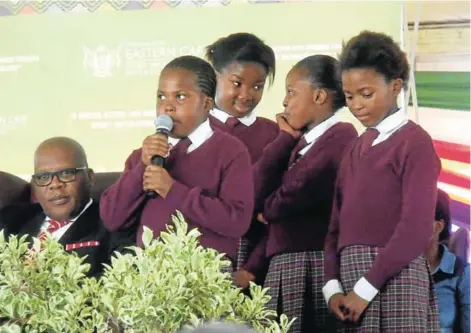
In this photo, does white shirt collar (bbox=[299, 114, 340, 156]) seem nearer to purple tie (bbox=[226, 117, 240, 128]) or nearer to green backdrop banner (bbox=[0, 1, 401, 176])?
purple tie (bbox=[226, 117, 240, 128])

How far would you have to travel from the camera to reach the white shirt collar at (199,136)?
196 centimetres

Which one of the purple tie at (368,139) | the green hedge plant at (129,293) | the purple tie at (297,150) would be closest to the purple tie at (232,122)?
the purple tie at (297,150)

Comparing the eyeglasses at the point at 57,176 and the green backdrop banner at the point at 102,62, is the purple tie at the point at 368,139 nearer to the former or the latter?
the green backdrop banner at the point at 102,62

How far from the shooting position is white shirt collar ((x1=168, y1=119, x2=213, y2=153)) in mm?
1961

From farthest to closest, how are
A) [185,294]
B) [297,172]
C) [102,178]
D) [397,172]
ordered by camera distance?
1. [102,178]
2. [297,172]
3. [397,172]
4. [185,294]

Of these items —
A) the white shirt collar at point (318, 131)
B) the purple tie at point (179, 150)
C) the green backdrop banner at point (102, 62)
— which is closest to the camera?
the purple tie at point (179, 150)

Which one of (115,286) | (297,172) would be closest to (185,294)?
(115,286)

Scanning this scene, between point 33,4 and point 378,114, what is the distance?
106cm

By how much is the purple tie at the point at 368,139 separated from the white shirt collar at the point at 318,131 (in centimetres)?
13

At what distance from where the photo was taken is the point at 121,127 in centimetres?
234

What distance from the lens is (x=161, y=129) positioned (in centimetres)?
187

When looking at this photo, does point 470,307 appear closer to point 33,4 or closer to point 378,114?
point 378,114

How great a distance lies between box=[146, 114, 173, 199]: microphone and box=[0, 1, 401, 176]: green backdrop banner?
393 millimetres

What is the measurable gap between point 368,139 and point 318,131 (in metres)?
0.16
